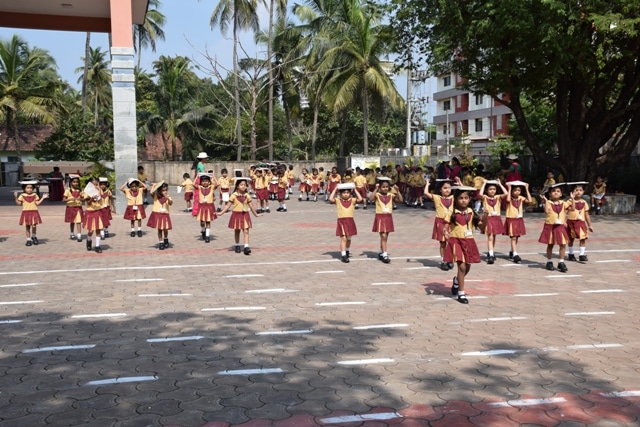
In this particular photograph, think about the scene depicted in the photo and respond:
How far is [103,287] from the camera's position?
9594 millimetres

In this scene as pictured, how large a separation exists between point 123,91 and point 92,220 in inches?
340

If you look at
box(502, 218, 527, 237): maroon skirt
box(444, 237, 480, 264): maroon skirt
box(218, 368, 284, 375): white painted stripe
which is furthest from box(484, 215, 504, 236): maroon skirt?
box(218, 368, 284, 375): white painted stripe

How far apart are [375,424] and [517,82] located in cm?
1864

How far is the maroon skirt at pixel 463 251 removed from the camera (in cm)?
857

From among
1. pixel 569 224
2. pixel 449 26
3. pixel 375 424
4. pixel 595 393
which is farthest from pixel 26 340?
pixel 449 26

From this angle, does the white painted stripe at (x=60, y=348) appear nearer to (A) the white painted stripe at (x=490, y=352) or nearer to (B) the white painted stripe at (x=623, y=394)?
(A) the white painted stripe at (x=490, y=352)

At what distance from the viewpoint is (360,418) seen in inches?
184

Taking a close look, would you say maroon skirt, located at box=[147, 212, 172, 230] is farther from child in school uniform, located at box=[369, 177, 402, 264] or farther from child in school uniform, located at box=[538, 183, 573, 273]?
child in school uniform, located at box=[538, 183, 573, 273]

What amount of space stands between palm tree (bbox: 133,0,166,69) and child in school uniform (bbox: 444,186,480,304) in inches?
1479

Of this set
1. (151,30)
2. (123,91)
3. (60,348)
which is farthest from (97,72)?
(60,348)

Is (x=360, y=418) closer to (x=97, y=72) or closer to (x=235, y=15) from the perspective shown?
(x=235, y=15)

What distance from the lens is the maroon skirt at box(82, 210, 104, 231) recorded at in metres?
13.2

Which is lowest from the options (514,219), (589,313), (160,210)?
(589,313)

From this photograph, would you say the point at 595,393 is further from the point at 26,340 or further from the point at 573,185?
the point at 573,185
